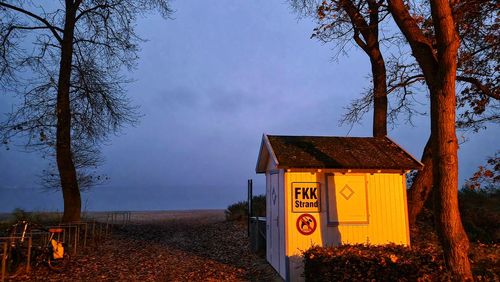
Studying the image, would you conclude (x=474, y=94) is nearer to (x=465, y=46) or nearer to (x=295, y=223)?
(x=465, y=46)

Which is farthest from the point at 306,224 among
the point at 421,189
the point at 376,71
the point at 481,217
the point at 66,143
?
the point at 66,143

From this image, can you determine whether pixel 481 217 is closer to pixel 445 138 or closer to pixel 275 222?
pixel 275 222

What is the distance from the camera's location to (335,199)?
10.1 metres

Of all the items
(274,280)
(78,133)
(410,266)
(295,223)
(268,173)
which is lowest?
(274,280)

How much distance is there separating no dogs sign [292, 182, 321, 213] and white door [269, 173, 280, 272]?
864mm

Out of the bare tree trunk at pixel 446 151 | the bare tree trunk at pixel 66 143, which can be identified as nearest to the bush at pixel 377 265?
the bare tree trunk at pixel 446 151

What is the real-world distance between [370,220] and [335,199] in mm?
984

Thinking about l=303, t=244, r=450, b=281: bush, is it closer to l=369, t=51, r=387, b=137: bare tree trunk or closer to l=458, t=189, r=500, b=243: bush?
l=458, t=189, r=500, b=243: bush

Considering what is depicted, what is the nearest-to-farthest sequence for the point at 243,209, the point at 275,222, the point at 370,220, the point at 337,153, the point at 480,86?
the point at 370,220 → the point at 337,153 → the point at 275,222 → the point at 480,86 → the point at 243,209

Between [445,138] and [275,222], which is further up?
[445,138]

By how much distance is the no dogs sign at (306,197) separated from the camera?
32.9 feet

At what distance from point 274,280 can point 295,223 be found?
1.57m

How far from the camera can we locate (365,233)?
10203 mm

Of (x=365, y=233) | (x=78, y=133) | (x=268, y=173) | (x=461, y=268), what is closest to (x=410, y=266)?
(x=461, y=268)
